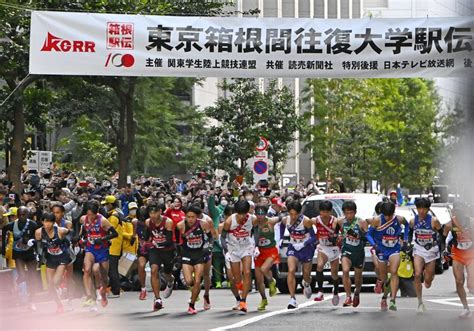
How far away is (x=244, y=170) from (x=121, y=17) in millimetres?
27220

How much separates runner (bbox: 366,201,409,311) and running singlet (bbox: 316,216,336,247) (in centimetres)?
68

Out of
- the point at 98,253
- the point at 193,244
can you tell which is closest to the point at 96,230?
the point at 98,253

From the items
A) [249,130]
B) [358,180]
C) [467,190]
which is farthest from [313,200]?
[358,180]

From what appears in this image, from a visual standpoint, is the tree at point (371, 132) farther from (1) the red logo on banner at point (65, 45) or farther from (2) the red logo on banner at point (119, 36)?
(1) the red logo on banner at point (65, 45)

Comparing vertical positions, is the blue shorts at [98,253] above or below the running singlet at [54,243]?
below

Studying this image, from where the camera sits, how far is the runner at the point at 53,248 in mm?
16312

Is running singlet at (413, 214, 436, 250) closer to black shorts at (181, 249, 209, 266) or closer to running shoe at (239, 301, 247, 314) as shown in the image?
running shoe at (239, 301, 247, 314)

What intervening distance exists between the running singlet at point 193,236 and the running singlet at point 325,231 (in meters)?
1.87

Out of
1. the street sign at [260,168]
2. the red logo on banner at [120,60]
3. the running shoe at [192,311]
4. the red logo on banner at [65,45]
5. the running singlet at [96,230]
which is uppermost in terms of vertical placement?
the red logo on banner at [65,45]

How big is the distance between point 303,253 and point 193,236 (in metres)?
1.83

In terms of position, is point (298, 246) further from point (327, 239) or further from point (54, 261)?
point (54, 261)

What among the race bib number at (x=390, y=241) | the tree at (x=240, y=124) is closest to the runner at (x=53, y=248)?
the race bib number at (x=390, y=241)

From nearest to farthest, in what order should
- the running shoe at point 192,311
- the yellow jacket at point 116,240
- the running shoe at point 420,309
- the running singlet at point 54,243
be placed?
the running shoe at point 420,309 < the running shoe at point 192,311 < the running singlet at point 54,243 < the yellow jacket at point 116,240

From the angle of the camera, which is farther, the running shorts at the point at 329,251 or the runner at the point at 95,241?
the runner at the point at 95,241
